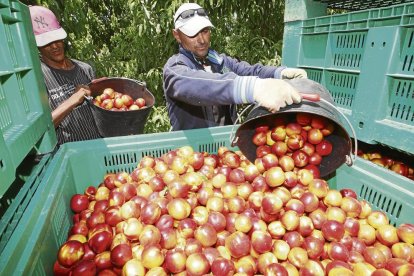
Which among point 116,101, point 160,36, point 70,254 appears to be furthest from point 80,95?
point 160,36

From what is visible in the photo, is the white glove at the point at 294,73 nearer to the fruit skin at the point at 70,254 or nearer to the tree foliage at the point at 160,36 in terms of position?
the fruit skin at the point at 70,254

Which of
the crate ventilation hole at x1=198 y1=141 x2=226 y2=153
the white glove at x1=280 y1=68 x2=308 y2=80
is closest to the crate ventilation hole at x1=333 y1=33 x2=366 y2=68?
the white glove at x1=280 y1=68 x2=308 y2=80

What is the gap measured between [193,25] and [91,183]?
1676 mm

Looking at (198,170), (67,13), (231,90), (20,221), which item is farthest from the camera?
(67,13)

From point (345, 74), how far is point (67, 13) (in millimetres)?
4205

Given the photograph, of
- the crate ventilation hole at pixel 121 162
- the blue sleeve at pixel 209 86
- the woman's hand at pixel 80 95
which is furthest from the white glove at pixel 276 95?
the woman's hand at pixel 80 95

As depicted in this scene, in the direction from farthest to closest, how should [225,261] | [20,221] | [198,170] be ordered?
[198,170]
[225,261]
[20,221]

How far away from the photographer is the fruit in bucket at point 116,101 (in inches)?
111

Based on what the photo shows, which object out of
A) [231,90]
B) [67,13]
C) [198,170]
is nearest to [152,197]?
[198,170]

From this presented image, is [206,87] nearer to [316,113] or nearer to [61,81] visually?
[316,113]

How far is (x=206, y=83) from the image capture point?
1.96 metres

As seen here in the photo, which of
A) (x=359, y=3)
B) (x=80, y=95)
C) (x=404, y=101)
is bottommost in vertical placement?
(x=80, y=95)

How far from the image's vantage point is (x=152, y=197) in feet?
6.81

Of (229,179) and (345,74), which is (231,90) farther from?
(345,74)
